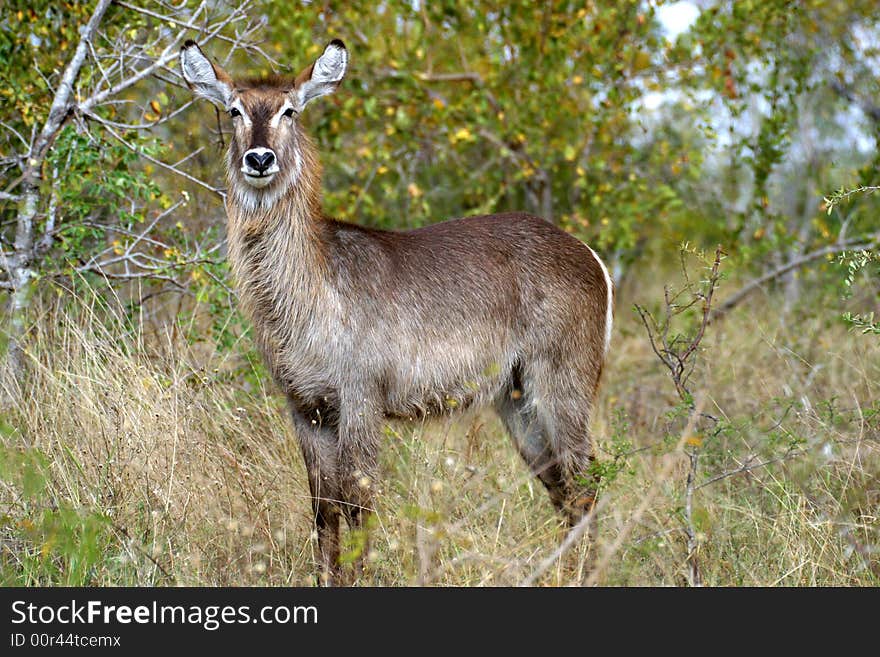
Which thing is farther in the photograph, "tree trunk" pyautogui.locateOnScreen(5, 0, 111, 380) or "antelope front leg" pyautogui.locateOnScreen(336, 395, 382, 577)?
"tree trunk" pyautogui.locateOnScreen(5, 0, 111, 380)

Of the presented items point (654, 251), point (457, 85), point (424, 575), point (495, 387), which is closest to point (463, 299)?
point (495, 387)

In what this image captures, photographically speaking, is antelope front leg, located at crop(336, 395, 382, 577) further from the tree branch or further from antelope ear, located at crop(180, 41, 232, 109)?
the tree branch

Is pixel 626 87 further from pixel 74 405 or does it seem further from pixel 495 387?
pixel 74 405

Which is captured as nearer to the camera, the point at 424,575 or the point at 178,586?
the point at 424,575

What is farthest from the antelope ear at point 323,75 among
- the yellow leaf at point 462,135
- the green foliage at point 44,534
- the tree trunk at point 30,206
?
the yellow leaf at point 462,135

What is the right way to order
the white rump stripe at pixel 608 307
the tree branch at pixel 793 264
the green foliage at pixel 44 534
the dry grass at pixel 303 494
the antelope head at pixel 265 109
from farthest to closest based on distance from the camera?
the tree branch at pixel 793 264, the white rump stripe at pixel 608 307, the antelope head at pixel 265 109, the dry grass at pixel 303 494, the green foliage at pixel 44 534

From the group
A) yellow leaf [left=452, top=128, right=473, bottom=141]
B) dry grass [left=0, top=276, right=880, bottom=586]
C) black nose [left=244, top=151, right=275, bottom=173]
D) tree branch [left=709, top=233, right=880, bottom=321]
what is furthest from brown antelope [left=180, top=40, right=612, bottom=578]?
tree branch [left=709, top=233, right=880, bottom=321]

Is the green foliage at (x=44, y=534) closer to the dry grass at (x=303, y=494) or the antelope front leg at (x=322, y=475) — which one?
the dry grass at (x=303, y=494)

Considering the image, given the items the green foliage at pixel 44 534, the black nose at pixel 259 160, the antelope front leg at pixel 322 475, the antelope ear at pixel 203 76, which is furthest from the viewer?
the antelope ear at pixel 203 76

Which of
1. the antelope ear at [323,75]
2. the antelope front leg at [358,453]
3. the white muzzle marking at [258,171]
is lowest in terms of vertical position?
the antelope front leg at [358,453]

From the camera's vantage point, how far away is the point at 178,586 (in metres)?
3.92

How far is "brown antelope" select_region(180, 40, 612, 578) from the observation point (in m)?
4.47

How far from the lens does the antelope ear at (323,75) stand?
466 cm

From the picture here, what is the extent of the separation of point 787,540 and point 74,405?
3109mm
